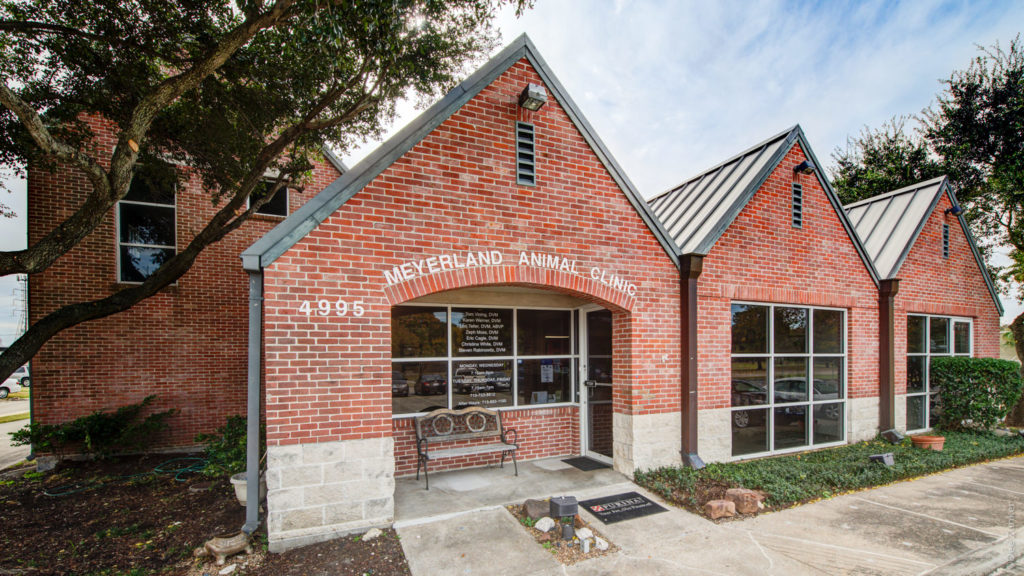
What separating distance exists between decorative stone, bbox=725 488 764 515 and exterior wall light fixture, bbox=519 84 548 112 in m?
5.55

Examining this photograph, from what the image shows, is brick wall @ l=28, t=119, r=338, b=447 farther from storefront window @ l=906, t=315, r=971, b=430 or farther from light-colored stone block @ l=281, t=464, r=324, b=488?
storefront window @ l=906, t=315, r=971, b=430

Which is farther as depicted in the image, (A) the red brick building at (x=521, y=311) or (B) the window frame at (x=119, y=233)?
(B) the window frame at (x=119, y=233)

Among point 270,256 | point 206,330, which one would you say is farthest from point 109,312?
point 270,256

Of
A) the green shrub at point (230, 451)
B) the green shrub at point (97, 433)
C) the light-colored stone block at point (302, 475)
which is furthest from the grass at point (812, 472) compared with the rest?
the green shrub at point (97, 433)

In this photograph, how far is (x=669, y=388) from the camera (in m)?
6.83

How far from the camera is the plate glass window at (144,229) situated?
938 centimetres

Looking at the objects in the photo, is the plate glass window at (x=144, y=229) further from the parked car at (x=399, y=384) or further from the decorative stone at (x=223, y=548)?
the decorative stone at (x=223, y=548)

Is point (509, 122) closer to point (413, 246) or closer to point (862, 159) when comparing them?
point (413, 246)

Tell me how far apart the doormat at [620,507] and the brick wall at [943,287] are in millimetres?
6899

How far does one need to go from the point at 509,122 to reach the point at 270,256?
3367 mm

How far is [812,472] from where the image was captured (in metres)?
6.78

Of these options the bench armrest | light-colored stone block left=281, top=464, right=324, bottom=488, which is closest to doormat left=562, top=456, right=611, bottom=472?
the bench armrest

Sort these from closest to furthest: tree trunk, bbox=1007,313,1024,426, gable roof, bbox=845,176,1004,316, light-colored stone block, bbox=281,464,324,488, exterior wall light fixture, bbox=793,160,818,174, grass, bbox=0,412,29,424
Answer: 1. light-colored stone block, bbox=281,464,324,488
2. exterior wall light fixture, bbox=793,160,818,174
3. gable roof, bbox=845,176,1004,316
4. tree trunk, bbox=1007,313,1024,426
5. grass, bbox=0,412,29,424

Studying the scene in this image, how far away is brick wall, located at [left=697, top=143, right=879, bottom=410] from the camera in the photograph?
7.16 m
